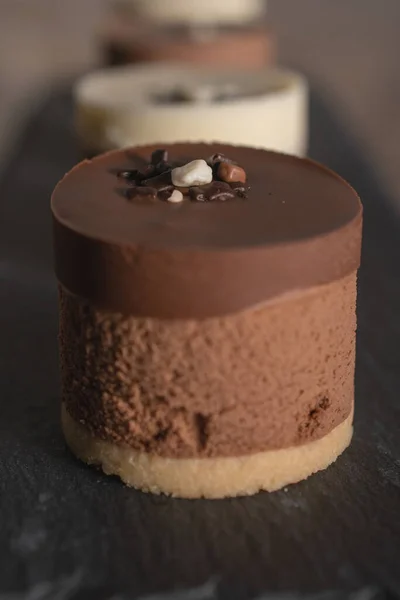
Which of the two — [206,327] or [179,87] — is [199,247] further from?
[179,87]

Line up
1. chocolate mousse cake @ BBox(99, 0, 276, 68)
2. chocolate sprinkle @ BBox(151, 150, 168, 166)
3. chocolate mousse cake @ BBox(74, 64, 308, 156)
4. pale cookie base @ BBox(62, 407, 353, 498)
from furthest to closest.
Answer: chocolate mousse cake @ BBox(99, 0, 276, 68) < chocolate mousse cake @ BBox(74, 64, 308, 156) < chocolate sprinkle @ BBox(151, 150, 168, 166) < pale cookie base @ BBox(62, 407, 353, 498)

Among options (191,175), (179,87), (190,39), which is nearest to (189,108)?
(179,87)

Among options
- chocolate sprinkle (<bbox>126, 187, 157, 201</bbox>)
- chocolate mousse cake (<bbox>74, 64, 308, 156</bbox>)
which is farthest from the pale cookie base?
chocolate mousse cake (<bbox>74, 64, 308, 156</bbox>)

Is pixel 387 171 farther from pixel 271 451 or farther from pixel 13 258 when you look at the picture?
pixel 271 451

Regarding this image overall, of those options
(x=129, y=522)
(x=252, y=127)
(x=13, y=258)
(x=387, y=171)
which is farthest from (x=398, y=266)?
(x=387, y=171)

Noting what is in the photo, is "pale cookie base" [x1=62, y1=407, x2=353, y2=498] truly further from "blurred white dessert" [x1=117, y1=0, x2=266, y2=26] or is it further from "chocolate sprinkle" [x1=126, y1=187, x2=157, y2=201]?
"blurred white dessert" [x1=117, y1=0, x2=266, y2=26]

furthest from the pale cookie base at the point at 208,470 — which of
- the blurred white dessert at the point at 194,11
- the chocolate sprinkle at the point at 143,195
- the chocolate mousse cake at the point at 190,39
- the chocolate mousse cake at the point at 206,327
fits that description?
the blurred white dessert at the point at 194,11

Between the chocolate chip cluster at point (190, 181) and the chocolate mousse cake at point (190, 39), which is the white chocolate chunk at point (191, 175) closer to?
the chocolate chip cluster at point (190, 181)

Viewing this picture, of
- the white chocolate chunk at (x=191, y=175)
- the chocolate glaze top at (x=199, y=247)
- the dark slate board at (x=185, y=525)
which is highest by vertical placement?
the white chocolate chunk at (x=191, y=175)
